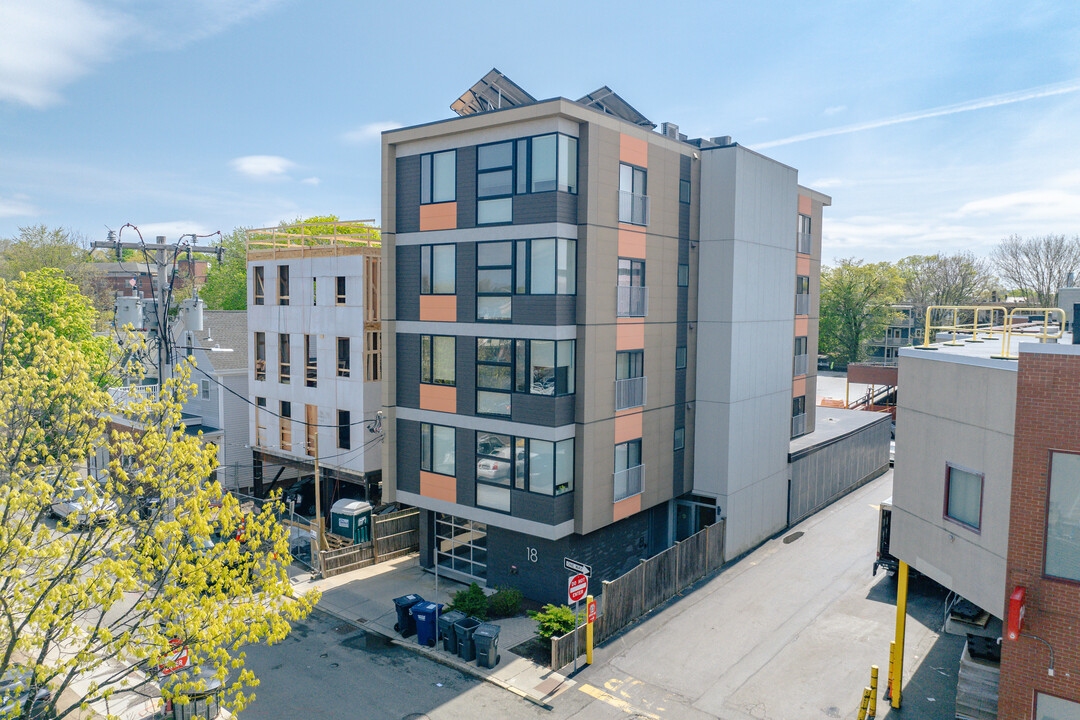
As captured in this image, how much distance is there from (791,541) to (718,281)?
1038 centimetres

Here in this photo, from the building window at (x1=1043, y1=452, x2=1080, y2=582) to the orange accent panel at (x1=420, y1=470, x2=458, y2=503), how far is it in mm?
15047

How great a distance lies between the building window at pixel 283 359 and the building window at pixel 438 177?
1125cm

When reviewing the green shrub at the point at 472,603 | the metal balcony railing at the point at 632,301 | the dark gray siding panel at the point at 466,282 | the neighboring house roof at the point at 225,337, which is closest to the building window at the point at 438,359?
the dark gray siding panel at the point at 466,282

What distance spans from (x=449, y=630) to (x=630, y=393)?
856cm

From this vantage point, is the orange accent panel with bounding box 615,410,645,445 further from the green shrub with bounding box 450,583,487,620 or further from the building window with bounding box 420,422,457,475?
the green shrub with bounding box 450,583,487,620

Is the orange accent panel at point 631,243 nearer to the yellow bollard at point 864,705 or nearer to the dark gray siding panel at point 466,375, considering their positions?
the dark gray siding panel at point 466,375

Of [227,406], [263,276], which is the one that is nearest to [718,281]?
[263,276]

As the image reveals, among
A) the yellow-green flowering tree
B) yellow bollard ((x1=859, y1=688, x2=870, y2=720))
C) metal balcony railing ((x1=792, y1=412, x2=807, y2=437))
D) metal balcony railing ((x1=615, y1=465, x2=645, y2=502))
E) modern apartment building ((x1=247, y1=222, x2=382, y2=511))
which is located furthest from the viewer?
metal balcony railing ((x1=792, y1=412, x2=807, y2=437))

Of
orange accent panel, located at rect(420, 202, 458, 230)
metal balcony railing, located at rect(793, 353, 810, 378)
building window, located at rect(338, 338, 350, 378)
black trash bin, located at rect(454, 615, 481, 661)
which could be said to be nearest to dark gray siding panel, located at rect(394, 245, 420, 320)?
orange accent panel, located at rect(420, 202, 458, 230)

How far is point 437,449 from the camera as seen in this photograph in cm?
2233

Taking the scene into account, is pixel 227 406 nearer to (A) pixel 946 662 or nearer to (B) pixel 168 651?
(B) pixel 168 651

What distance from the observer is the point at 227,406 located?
104 ft

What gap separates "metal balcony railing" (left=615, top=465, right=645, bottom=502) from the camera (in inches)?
847

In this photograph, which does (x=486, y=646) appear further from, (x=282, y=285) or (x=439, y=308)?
(x=282, y=285)
